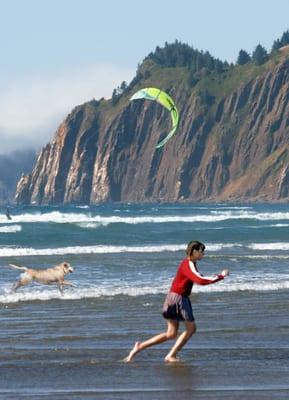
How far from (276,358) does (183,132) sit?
17751 cm

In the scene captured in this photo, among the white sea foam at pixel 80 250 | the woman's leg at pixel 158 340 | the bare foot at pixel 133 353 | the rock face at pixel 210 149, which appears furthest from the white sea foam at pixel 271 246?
the rock face at pixel 210 149

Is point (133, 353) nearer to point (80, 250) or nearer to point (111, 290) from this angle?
point (111, 290)

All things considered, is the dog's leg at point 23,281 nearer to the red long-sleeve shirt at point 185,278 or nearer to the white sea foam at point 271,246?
the red long-sleeve shirt at point 185,278

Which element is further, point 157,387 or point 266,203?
point 266,203

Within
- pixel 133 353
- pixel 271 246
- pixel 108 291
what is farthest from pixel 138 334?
pixel 271 246

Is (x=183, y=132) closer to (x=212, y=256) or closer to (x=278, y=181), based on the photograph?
(x=278, y=181)

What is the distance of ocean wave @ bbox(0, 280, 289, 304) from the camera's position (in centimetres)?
1988

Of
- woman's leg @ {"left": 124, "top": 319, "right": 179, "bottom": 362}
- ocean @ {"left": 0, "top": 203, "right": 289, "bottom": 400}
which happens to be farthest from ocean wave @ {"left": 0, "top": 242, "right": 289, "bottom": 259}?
woman's leg @ {"left": 124, "top": 319, "right": 179, "bottom": 362}

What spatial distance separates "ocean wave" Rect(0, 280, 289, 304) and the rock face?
5864 inches

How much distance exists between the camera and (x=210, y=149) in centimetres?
18662

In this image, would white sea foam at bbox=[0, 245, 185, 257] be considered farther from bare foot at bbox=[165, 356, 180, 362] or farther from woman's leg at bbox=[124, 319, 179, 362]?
bare foot at bbox=[165, 356, 180, 362]

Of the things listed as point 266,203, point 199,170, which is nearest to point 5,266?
point 266,203

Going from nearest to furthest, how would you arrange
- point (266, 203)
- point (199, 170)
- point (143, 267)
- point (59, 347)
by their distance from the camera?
point (59, 347) → point (143, 267) → point (266, 203) → point (199, 170)

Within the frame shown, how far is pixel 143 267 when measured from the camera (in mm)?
27078
